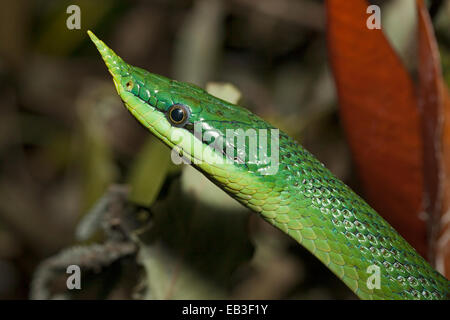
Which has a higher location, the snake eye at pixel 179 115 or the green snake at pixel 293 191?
the snake eye at pixel 179 115

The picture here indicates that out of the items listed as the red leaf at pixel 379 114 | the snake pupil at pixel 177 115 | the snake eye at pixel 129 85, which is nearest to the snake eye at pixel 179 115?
the snake pupil at pixel 177 115

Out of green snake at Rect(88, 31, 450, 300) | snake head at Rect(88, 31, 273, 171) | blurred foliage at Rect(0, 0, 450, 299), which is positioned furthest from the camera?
blurred foliage at Rect(0, 0, 450, 299)

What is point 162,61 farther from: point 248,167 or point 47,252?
point 248,167

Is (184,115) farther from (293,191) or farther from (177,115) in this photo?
(293,191)

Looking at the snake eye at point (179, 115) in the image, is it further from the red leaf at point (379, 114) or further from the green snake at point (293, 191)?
the red leaf at point (379, 114)

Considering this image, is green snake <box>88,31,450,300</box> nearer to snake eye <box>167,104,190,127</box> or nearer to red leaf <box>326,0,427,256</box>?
snake eye <box>167,104,190,127</box>

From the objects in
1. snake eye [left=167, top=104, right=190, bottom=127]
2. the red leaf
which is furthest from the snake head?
the red leaf

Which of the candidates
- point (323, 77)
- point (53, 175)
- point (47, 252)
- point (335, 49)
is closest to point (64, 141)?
point (53, 175)
